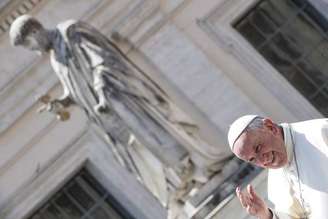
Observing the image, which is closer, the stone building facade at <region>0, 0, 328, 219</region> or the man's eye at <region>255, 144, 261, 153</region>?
the man's eye at <region>255, 144, 261, 153</region>

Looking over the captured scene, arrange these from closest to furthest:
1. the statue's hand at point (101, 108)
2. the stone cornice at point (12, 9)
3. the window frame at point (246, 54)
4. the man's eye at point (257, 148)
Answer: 1. the man's eye at point (257, 148)
2. the statue's hand at point (101, 108)
3. the window frame at point (246, 54)
4. the stone cornice at point (12, 9)

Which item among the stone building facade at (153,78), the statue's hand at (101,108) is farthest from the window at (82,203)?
the statue's hand at (101,108)

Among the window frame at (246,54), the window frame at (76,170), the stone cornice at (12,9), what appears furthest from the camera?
the stone cornice at (12,9)

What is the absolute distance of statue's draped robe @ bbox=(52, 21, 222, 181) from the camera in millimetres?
7062

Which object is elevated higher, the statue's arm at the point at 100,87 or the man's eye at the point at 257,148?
the statue's arm at the point at 100,87

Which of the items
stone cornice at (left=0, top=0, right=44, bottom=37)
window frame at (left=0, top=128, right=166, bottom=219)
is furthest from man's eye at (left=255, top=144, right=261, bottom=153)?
stone cornice at (left=0, top=0, right=44, bottom=37)

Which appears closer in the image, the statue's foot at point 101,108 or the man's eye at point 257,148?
the man's eye at point 257,148

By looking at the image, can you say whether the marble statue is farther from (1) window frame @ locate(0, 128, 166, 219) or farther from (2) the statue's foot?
(1) window frame @ locate(0, 128, 166, 219)

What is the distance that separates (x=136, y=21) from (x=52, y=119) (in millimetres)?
908

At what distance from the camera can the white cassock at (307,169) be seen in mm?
4023

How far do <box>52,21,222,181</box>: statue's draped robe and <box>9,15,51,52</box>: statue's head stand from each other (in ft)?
0.23

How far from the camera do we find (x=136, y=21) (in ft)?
28.0

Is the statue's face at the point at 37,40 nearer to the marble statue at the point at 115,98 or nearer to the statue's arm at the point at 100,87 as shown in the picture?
the marble statue at the point at 115,98

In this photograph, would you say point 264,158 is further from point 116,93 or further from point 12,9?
point 12,9
